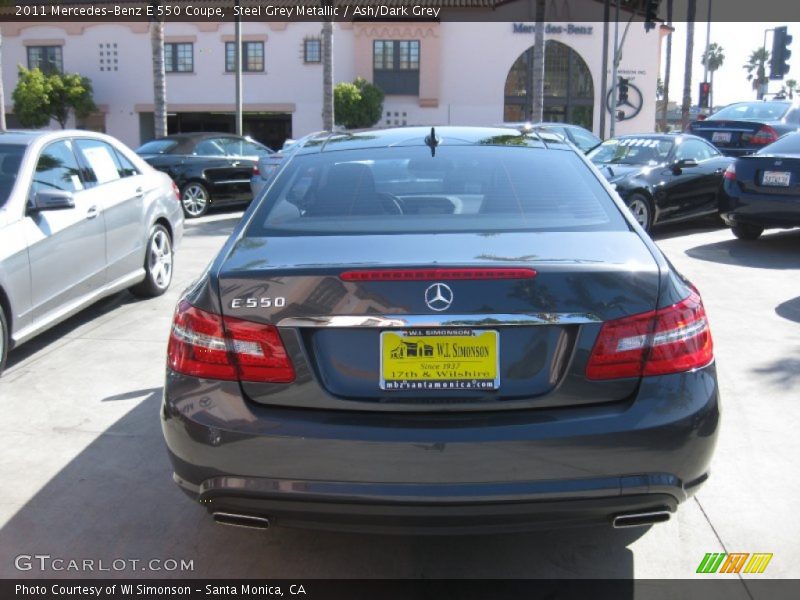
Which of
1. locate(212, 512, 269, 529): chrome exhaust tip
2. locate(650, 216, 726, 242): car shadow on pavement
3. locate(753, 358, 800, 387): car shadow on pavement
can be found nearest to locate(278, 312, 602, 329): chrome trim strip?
locate(212, 512, 269, 529): chrome exhaust tip

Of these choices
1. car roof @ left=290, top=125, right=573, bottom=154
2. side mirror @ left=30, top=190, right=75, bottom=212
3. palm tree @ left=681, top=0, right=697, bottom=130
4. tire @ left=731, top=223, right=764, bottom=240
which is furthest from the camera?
palm tree @ left=681, top=0, right=697, bottom=130

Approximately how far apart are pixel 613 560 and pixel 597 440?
2.86ft

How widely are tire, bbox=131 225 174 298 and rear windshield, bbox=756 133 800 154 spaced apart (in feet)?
23.9

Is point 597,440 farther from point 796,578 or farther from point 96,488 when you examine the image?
point 96,488

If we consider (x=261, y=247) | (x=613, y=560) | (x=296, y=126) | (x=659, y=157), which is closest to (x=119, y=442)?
(x=261, y=247)

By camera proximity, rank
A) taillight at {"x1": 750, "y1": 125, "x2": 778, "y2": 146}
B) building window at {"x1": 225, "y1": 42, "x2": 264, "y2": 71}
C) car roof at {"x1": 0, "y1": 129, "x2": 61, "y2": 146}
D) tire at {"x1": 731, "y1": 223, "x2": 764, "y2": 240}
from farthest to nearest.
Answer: building window at {"x1": 225, "y1": 42, "x2": 264, "y2": 71}, taillight at {"x1": 750, "y1": 125, "x2": 778, "y2": 146}, tire at {"x1": 731, "y1": 223, "x2": 764, "y2": 240}, car roof at {"x1": 0, "y1": 129, "x2": 61, "y2": 146}

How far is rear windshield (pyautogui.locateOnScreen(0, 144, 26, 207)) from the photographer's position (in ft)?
18.4

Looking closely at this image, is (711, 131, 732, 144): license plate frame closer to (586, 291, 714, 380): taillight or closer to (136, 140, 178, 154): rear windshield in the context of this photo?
(136, 140, 178, 154): rear windshield

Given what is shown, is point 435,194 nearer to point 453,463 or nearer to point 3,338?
point 453,463

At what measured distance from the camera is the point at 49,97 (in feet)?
129

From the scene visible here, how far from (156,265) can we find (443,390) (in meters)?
5.56

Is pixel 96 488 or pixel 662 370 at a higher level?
pixel 662 370

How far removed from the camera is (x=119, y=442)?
14.3 feet

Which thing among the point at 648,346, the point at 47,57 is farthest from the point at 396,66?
the point at 648,346
